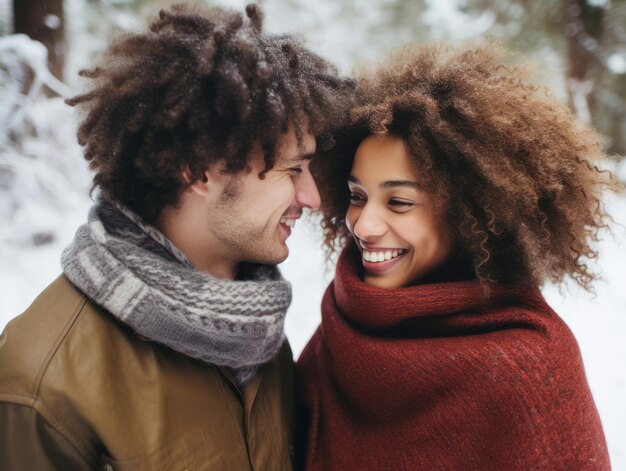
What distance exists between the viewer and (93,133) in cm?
149

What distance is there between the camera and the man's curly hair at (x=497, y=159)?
4.94 feet

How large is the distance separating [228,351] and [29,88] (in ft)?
10.1

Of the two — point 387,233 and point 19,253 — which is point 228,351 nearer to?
point 387,233

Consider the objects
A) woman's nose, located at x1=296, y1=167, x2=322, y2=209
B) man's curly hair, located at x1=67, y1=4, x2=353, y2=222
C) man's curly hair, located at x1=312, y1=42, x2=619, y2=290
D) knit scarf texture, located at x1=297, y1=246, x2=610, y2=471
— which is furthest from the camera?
woman's nose, located at x1=296, y1=167, x2=322, y2=209

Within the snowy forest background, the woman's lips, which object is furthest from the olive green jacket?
the snowy forest background

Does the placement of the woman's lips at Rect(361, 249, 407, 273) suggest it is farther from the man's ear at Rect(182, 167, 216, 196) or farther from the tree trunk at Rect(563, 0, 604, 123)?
the tree trunk at Rect(563, 0, 604, 123)

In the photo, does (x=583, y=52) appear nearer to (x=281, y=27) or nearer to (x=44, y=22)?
(x=281, y=27)

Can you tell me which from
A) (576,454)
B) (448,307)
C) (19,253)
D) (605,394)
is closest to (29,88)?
(19,253)

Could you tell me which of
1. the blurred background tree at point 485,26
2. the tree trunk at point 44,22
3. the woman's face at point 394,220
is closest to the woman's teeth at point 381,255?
the woman's face at point 394,220

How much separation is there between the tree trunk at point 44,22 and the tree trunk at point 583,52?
12.6ft

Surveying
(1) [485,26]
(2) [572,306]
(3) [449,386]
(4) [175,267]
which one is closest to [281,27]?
(1) [485,26]

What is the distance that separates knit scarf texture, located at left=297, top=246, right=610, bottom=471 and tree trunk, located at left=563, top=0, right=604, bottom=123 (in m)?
2.93

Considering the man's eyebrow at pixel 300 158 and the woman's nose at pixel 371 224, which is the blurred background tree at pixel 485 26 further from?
the woman's nose at pixel 371 224

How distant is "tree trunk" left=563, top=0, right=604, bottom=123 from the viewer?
347cm
